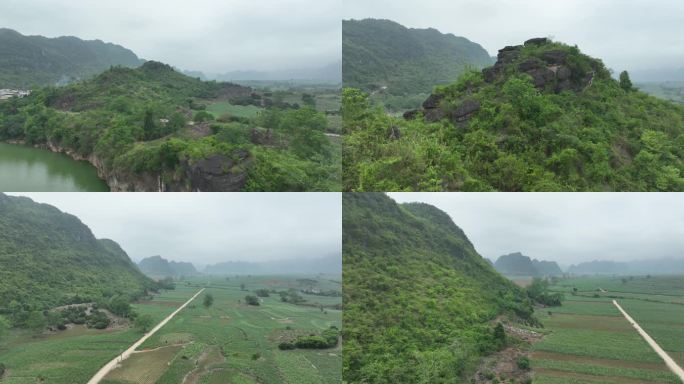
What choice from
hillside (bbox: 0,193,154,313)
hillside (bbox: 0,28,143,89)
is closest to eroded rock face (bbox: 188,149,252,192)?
hillside (bbox: 0,193,154,313)

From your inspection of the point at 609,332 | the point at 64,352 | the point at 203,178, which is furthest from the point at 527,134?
the point at 64,352

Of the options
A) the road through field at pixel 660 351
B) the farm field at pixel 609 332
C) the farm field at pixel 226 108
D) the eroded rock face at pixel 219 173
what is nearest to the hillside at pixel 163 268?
the eroded rock face at pixel 219 173

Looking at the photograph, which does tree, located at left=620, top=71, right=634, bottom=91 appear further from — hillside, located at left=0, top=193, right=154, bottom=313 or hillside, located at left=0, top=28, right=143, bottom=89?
hillside, located at left=0, top=28, right=143, bottom=89

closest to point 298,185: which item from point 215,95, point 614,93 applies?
point 614,93

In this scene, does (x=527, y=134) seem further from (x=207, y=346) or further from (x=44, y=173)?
(x=44, y=173)

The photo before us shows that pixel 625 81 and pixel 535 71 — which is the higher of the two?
pixel 625 81

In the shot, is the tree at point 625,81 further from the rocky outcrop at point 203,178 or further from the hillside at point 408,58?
the rocky outcrop at point 203,178
